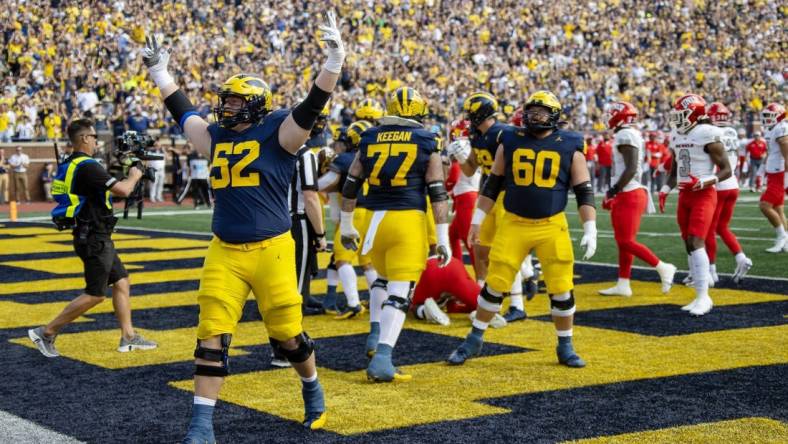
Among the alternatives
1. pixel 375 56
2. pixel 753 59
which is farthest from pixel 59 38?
pixel 753 59

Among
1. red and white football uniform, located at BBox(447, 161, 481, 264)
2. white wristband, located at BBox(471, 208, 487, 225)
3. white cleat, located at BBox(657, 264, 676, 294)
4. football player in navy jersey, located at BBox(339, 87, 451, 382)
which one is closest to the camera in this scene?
football player in navy jersey, located at BBox(339, 87, 451, 382)

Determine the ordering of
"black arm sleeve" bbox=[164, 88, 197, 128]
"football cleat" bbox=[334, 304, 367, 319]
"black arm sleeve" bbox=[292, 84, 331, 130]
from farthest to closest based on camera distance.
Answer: "football cleat" bbox=[334, 304, 367, 319] < "black arm sleeve" bbox=[164, 88, 197, 128] < "black arm sleeve" bbox=[292, 84, 331, 130]

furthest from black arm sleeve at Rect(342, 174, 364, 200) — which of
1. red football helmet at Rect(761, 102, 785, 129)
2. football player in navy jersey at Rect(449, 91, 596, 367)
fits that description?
red football helmet at Rect(761, 102, 785, 129)

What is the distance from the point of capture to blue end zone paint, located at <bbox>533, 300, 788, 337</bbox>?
8.98m

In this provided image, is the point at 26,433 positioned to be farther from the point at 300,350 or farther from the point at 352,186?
the point at 352,186

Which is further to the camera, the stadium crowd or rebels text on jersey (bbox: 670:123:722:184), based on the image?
the stadium crowd

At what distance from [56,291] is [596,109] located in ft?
98.4

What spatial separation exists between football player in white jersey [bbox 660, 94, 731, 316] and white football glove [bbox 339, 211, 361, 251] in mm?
3588

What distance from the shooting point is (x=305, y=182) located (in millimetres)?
8484

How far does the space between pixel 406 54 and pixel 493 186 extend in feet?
98.8

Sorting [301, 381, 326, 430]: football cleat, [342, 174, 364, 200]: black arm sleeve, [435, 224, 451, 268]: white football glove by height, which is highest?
[342, 174, 364, 200]: black arm sleeve

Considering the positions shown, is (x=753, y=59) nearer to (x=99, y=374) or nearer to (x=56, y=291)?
(x=56, y=291)

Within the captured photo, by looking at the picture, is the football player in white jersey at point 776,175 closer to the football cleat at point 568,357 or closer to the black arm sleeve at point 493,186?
the black arm sleeve at point 493,186

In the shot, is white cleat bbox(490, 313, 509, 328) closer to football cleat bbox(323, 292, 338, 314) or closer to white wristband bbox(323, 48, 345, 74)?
football cleat bbox(323, 292, 338, 314)
